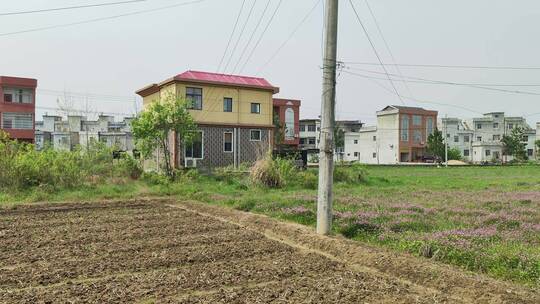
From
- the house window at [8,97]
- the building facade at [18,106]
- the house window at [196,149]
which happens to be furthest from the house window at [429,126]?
the house window at [8,97]

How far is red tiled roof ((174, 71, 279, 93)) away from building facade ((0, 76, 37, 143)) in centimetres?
2555

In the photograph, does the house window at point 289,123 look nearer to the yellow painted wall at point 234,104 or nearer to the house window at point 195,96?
the yellow painted wall at point 234,104

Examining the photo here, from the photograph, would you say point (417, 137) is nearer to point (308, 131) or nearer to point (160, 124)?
point (308, 131)

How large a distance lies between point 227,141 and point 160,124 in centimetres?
809

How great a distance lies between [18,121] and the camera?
4762 centimetres

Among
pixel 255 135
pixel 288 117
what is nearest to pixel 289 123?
pixel 288 117

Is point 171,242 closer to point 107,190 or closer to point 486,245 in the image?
point 486,245

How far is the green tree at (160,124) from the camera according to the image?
2259cm

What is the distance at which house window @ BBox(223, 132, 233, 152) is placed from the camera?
30406 mm

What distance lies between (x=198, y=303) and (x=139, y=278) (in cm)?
142

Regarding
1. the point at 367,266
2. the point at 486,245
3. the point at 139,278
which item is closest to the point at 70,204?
the point at 139,278

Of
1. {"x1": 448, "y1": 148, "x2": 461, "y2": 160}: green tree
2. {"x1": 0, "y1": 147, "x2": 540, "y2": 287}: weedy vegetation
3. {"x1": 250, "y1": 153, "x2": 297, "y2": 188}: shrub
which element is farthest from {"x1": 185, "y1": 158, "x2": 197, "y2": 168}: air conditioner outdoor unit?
{"x1": 448, "y1": 148, "x2": 461, "y2": 160}: green tree

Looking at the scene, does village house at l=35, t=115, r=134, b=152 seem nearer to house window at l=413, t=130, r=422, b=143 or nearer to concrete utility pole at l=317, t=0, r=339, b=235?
house window at l=413, t=130, r=422, b=143

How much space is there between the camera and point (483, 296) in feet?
18.2
